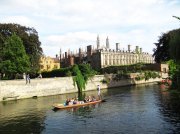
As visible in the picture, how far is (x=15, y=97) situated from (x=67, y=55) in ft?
252

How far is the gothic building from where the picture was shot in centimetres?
12106

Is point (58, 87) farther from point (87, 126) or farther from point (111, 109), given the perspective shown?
point (87, 126)

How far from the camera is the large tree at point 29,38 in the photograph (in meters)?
69.1

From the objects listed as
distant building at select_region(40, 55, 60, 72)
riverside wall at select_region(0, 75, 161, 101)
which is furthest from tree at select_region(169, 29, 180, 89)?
distant building at select_region(40, 55, 60, 72)

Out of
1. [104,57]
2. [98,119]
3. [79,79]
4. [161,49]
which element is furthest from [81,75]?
[104,57]

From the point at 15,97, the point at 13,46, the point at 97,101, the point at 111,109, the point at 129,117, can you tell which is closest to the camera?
the point at 129,117

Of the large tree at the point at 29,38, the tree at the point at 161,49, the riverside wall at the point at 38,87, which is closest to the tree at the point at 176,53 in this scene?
the riverside wall at the point at 38,87

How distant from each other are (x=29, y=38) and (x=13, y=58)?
11.3 m

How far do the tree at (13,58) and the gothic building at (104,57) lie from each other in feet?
197

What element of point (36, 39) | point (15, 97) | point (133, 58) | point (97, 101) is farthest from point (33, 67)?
point (133, 58)

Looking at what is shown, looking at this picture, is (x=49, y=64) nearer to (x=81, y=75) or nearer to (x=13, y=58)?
Answer: (x=81, y=75)

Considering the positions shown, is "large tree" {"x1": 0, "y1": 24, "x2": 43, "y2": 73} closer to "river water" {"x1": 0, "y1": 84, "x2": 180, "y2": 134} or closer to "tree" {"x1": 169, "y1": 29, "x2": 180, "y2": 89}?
"river water" {"x1": 0, "y1": 84, "x2": 180, "y2": 134}

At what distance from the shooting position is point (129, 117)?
33.5m

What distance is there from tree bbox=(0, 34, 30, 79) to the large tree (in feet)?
22.9
